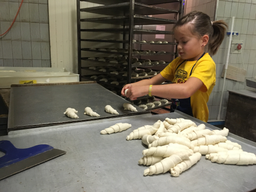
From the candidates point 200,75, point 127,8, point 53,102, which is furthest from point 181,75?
point 127,8

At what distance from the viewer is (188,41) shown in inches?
49.1

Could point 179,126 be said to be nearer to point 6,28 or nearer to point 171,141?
point 171,141

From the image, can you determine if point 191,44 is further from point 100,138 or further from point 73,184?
point 73,184

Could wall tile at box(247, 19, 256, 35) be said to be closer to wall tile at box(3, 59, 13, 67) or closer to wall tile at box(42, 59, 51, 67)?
wall tile at box(42, 59, 51, 67)

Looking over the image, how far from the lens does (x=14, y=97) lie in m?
1.44

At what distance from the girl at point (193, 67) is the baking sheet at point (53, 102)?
0.21m

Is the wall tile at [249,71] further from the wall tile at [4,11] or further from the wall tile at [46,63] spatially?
the wall tile at [4,11]

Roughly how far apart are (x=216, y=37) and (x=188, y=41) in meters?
0.30

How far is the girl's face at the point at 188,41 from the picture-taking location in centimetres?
124

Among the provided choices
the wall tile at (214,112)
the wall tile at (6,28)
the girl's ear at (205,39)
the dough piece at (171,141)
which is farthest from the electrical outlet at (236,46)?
the wall tile at (6,28)

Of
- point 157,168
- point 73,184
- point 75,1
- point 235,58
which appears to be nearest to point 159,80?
point 157,168

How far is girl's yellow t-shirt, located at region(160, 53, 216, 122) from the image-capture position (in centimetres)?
123

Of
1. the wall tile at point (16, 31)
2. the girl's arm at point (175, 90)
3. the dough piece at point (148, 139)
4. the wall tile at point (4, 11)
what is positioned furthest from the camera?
the wall tile at point (16, 31)

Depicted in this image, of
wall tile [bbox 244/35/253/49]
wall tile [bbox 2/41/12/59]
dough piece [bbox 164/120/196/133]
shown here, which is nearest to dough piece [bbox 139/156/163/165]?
dough piece [bbox 164/120/196/133]
